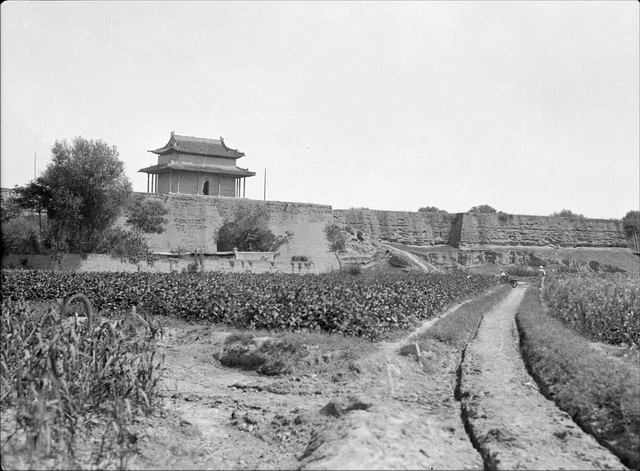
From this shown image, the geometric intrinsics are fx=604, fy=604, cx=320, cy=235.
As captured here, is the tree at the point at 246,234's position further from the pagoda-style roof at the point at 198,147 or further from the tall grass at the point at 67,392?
the tall grass at the point at 67,392

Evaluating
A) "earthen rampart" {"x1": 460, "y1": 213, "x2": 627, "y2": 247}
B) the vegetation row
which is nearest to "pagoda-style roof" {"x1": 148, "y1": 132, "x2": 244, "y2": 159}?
"earthen rampart" {"x1": 460, "y1": 213, "x2": 627, "y2": 247}

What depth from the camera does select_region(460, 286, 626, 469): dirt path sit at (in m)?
5.00

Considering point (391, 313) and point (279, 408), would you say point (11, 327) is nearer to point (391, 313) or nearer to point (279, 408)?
point (279, 408)

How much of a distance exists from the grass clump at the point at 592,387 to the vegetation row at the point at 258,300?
9.78 ft

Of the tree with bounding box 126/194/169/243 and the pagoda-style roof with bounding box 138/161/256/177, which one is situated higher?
the pagoda-style roof with bounding box 138/161/256/177

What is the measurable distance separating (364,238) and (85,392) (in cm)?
3562

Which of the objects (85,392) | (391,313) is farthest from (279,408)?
(391,313)

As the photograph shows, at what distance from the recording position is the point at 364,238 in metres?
40.8

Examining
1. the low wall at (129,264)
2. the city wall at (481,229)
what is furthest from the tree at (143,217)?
the city wall at (481,229)

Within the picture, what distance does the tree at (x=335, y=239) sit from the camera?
38.1 metres

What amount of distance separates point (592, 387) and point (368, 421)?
2687 mm

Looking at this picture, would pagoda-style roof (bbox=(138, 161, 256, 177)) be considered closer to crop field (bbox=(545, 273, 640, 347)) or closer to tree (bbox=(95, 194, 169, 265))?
tree (bbox=(95, 194, 169, 265))

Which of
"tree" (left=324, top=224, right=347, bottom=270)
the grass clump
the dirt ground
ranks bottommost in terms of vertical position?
the dirt ground

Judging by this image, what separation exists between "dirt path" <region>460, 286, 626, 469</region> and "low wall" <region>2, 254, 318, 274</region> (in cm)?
1708
